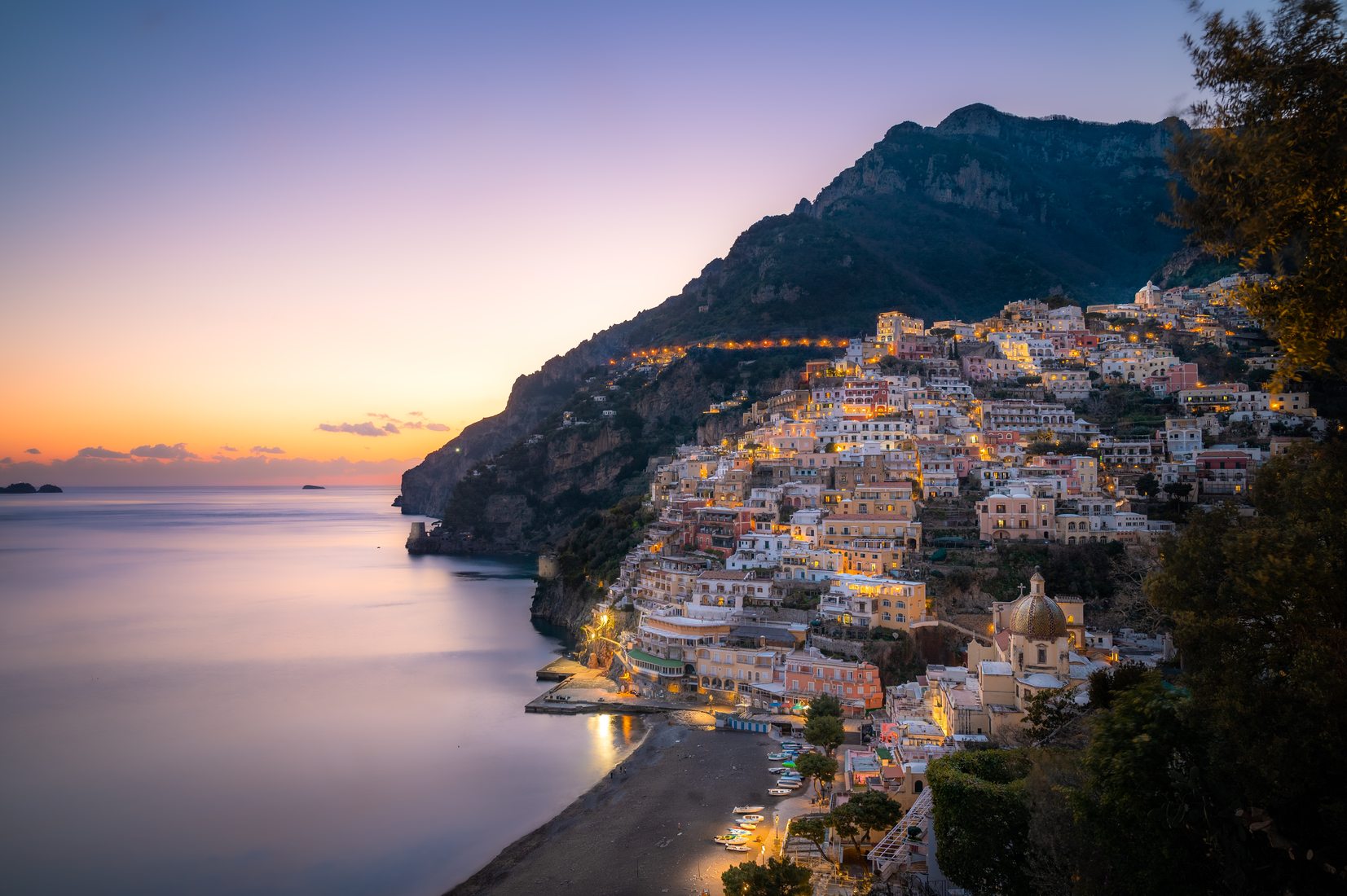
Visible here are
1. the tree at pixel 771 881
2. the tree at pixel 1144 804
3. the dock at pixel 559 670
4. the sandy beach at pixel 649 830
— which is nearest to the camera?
the tree at pixel 1144 804

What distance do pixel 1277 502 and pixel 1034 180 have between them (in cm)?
17896

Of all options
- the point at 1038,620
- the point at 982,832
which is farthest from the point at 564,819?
the point at 1038,620

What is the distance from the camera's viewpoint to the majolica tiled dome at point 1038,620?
25188 millimetres

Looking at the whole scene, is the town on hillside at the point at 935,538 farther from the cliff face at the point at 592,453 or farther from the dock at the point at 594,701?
the cliff face at the point at 592,453

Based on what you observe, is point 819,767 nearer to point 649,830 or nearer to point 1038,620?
point 649,830

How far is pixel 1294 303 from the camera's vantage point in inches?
267

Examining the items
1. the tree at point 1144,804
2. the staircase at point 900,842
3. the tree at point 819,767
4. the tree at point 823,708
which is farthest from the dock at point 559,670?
the tree at point 1144,804

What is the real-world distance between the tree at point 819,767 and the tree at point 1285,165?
66.9 ft

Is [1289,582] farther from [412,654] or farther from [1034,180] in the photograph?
[1034,180]

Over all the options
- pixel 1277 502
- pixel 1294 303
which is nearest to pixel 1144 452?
pixel 1277 502

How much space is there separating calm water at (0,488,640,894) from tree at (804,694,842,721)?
25.3 ft

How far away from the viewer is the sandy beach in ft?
71.0

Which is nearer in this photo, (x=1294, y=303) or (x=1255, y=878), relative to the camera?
(x=1294, y=303)

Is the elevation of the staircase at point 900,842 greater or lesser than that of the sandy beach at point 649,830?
greater
